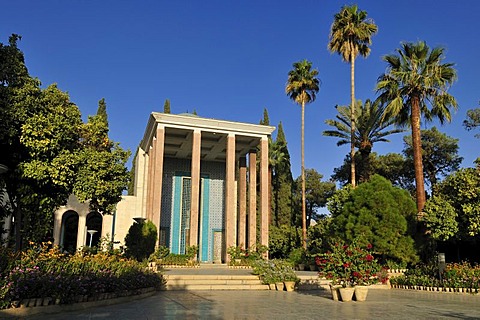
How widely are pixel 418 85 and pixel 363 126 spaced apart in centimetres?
686

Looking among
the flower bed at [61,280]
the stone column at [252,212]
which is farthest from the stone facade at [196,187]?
the flower bed at [61,280]

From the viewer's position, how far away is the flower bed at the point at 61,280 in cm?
741

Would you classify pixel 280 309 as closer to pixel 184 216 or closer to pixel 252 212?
pixel 252 212

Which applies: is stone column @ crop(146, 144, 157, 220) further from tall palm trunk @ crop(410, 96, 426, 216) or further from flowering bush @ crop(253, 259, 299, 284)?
tall palm trunk @ crop(410, 96, 426, 216)

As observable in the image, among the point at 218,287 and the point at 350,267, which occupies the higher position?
the point at 350,267

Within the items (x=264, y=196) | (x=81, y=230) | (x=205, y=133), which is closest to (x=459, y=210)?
(x=264, y=196)

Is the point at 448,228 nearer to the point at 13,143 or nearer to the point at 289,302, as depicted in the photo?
the point at 289,302

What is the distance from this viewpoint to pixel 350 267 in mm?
10133

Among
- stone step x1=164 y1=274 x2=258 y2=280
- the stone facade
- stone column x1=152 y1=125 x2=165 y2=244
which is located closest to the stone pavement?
stone step x1=164 y1=274 x2=258 y2=280

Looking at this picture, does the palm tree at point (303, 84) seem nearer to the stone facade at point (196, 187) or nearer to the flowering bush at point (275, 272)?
the stone facade at point (196, 187)

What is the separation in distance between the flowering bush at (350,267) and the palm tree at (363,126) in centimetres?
1284

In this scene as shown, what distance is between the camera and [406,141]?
34438mm

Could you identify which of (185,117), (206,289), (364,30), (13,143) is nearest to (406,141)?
(364,30)

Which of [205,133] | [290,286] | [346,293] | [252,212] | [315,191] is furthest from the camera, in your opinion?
[315,191]
